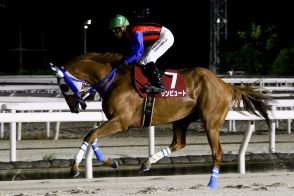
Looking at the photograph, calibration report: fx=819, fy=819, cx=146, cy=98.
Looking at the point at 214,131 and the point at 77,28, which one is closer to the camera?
the point at 214,131

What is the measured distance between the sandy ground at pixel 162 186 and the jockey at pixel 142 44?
3.14ft

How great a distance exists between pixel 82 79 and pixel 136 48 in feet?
1.96

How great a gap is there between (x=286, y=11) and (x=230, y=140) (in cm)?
3142

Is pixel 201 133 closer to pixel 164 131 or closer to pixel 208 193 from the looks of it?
pixel 164 131

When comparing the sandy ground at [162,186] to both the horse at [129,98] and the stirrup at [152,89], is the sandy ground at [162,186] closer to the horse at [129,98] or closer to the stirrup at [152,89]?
the horse at [129,98]

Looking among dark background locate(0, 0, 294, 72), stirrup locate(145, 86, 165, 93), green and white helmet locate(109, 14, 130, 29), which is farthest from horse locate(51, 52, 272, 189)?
dark background locate(0, 0, 294, 72)

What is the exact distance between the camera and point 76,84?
7672 mm

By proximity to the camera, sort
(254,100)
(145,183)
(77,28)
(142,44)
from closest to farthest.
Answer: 1. (142,44)
2. (145,183)
3. (254,100)
4. (77,28)

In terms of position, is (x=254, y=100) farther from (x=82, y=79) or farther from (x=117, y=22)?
(x=82, y=79)

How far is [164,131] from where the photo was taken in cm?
1457

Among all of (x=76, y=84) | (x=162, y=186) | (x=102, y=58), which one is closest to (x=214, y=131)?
(x=162, y=186)

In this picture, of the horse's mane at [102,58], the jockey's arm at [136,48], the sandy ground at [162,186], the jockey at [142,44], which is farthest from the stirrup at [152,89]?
the sandy ground at [162,186]

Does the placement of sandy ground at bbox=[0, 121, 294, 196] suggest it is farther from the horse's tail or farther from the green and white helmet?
the green and white helmet

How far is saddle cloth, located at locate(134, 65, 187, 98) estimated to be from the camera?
7730 mm
